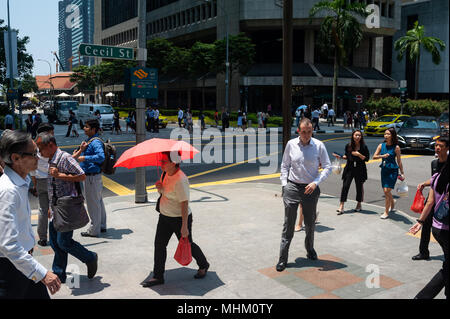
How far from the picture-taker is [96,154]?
6.76m

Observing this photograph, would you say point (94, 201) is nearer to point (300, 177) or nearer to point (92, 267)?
point (92, 267)

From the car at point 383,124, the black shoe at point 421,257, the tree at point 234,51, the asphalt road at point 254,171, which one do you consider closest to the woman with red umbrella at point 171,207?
the black shoe at point 421,257

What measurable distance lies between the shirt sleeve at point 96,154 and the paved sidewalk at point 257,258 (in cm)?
131

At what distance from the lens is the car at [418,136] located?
1908 centimetres

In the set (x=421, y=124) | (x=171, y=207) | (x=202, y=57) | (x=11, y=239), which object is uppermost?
(x=202, y=57)

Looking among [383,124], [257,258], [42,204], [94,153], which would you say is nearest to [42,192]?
[42,204]

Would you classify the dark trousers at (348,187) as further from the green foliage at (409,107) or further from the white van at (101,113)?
the green foliage at (409,107)

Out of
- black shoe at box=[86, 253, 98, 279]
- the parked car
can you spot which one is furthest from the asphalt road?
the parked car

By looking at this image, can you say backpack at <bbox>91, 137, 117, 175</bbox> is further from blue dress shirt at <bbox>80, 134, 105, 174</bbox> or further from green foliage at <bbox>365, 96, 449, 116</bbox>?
green foliage at <bbox>365, 96, 449, 116</bbox>

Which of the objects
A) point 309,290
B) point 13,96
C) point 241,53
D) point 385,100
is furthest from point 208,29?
point 309,290

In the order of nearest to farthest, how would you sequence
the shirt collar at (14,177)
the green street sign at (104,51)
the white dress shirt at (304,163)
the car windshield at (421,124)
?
the shirt collar at (14,177) < the white dress shirt at (304,163) < the green street sign at (104,51) < the car windshield at (421,124)

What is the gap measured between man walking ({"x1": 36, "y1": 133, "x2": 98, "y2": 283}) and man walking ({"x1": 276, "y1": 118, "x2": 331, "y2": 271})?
8.15 feet

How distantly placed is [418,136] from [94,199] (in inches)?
636

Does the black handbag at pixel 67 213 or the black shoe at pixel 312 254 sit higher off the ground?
the black handbag at pixel 67 213
